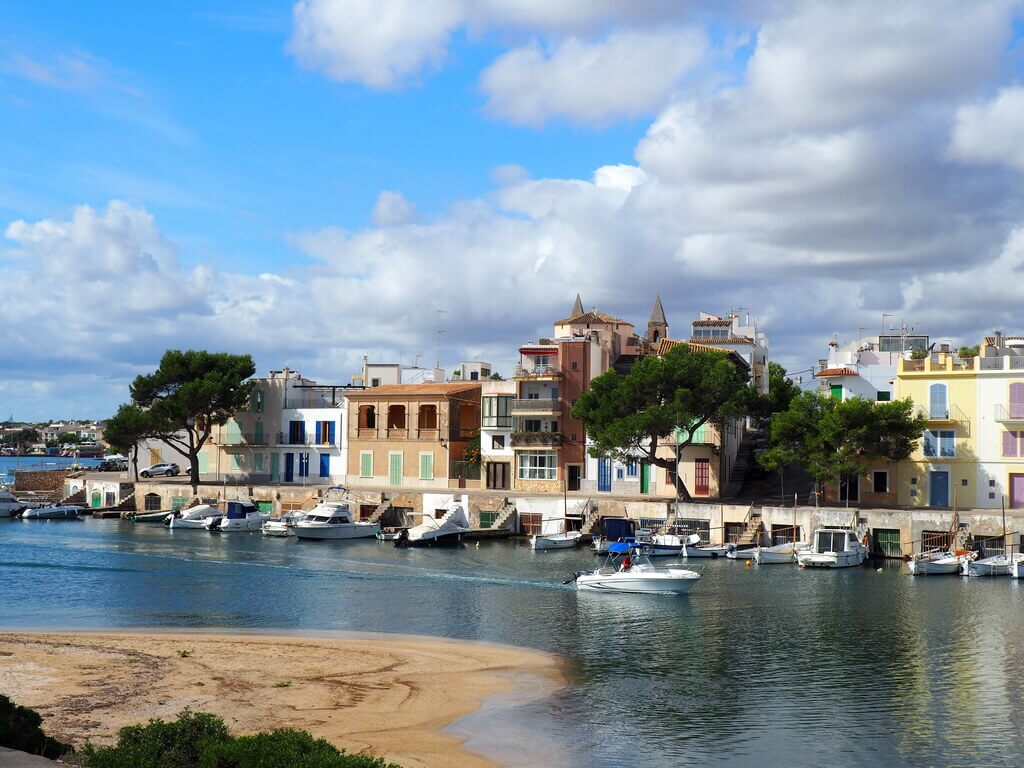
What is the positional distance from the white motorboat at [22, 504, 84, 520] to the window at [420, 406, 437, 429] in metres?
33.3

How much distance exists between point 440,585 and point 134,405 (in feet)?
171

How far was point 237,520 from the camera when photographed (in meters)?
85.6

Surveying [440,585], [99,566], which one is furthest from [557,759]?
[99,566]

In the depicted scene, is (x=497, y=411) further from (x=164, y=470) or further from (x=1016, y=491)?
(x=164, y=470)

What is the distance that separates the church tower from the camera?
12356 cm

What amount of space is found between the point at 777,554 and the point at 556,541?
14.8 m

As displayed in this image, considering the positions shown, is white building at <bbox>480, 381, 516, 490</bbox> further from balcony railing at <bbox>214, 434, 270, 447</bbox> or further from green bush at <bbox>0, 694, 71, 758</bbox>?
green bush at <bbox>0, 694, 71, 758</bbox>

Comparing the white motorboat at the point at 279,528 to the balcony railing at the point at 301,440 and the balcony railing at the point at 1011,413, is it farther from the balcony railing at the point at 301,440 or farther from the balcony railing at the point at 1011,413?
the balcony railing at the point at 1011,413

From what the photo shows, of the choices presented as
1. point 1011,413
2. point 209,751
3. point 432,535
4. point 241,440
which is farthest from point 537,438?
point 209,751

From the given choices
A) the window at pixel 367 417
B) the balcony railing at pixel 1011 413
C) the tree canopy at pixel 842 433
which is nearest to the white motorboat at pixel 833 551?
the tree canopy at pixel 842 433

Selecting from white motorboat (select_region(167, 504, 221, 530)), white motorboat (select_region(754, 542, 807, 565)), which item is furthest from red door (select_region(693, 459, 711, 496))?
white motorboat (select_region(167, 504, 221, 530))

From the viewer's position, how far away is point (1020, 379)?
66.9 metres

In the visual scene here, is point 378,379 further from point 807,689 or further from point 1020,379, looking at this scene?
point 807,689

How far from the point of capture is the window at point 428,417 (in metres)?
89.4
